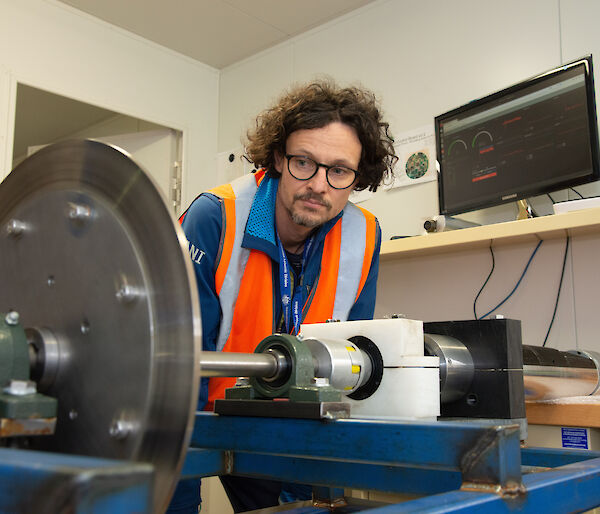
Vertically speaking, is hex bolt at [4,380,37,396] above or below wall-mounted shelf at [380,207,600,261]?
below

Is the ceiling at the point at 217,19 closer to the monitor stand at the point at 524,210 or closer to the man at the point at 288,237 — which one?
the monitor stand at the point at 524,210

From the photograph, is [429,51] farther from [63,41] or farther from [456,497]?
[456,497]

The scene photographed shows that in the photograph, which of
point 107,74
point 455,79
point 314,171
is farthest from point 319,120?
point 107,74

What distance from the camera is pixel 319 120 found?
1765 millimetres

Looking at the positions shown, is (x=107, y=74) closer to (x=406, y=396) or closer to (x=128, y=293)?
(x=406, y=396)

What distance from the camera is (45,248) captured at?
2.34 ft

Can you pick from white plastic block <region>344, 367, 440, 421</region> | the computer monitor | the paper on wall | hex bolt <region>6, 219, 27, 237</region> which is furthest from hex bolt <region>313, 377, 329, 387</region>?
the paper on wall

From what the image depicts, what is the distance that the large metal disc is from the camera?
60cm

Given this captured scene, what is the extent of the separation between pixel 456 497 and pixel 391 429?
12 cm

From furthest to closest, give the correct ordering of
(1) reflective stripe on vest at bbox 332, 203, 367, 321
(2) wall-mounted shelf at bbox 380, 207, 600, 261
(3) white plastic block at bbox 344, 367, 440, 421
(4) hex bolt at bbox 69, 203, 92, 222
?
1. (2) wall-mounted shelf at bbox 380, 207, 600, 261
2. (1) reflective stripe on vest at bbox 332, 203, 367, 321
3. (3) white plastic block at bbox 344, 367, 440, 421
4. (4) hex bolt at bbox 69, 203, 92, 222

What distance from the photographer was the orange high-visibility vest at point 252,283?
156 centimetres

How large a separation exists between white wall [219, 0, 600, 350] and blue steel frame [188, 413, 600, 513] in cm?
150

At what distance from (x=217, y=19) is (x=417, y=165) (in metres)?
1.45

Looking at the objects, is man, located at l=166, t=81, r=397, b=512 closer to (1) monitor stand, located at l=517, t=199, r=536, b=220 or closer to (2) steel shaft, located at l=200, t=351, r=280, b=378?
(2) steel shaft, located at l=200, t=351, r=280, b=378
